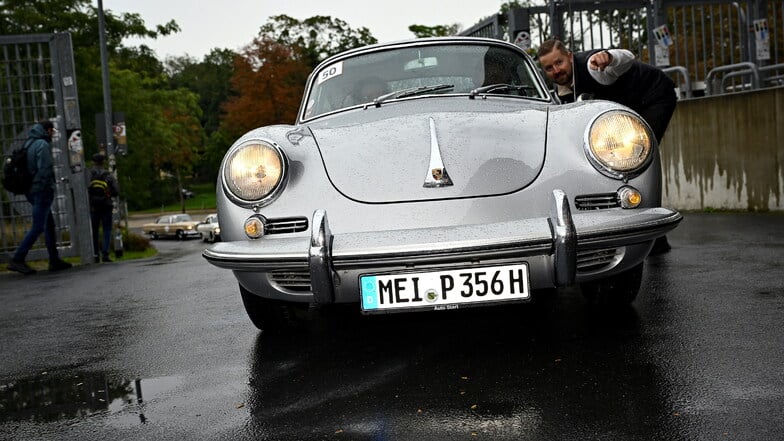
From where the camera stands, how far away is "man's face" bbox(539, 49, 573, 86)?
533 cm

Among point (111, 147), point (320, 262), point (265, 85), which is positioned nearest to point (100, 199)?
point (111, 147)

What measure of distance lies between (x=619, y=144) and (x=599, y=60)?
5.84ft

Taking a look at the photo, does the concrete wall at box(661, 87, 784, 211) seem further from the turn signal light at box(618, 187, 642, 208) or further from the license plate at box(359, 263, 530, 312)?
the license plate at box(359, 263, 530, 312)

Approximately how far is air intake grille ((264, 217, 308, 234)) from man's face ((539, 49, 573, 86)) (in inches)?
A: 101

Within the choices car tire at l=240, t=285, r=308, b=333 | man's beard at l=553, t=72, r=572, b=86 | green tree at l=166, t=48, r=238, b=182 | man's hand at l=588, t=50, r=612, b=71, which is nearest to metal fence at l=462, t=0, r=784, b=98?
man's beard at l=553, t=72, r=572, b=86

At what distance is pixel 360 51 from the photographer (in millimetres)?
5141

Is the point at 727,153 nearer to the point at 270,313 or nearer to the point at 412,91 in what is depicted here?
the point at 412,91

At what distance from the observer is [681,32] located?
12.2 metres

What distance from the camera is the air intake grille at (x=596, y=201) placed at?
3.46 m

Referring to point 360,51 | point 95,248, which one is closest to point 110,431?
point 360,51

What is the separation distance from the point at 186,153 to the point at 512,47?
167 feet

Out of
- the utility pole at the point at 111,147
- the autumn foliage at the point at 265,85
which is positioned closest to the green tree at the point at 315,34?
the autumn foliage at the point at 265,85

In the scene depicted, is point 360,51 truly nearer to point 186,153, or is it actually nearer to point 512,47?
point 512,47

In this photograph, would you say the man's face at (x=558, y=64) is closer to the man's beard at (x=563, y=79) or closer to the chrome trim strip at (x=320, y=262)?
the man's beard at (x=563, y=79)
